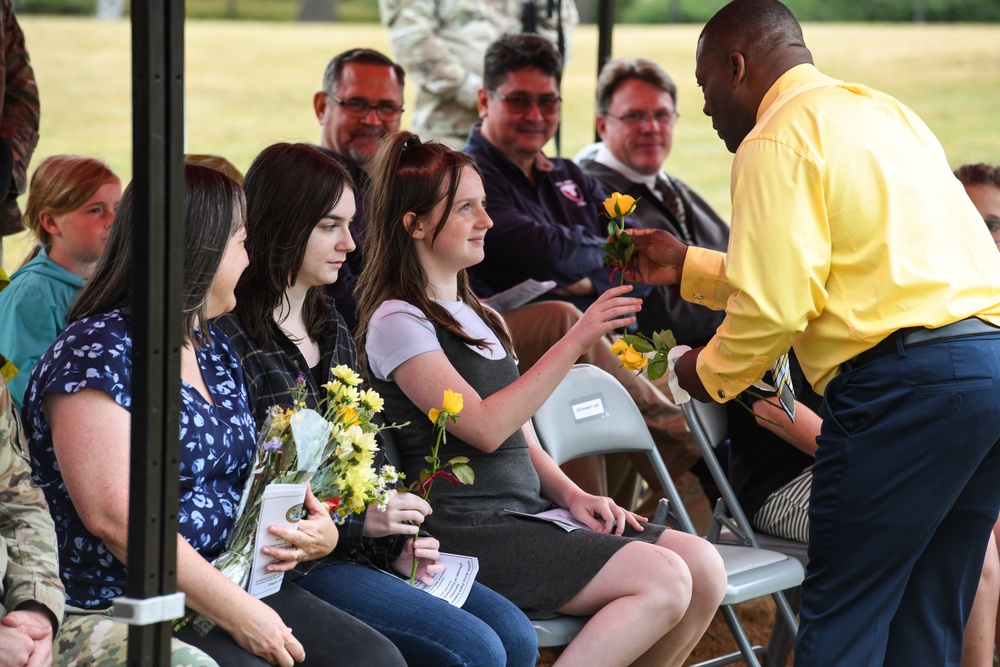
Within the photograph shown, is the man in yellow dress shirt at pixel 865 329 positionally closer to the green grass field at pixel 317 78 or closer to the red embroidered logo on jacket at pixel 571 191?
the red embroidered logo on jacket at pixel 571 191

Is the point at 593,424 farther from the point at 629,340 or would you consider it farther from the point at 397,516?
the point at 397,516

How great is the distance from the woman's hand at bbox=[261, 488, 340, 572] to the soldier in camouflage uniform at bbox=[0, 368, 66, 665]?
0.40m

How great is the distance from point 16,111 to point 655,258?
2025 mm

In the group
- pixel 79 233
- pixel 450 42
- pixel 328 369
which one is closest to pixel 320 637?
pixel 328 369

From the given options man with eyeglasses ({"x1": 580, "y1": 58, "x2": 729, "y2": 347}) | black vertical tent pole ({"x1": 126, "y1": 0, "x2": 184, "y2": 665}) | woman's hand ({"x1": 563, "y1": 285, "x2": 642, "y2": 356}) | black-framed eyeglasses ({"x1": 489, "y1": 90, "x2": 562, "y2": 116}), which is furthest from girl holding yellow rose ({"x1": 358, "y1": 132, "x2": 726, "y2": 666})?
man with eyeglasses ({"x1": 580, "y1": 58, "x2": 729, "y2": 347})

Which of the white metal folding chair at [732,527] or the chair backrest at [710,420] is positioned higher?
the chair backrest at [710,420]

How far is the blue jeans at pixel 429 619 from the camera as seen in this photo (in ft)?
7.82

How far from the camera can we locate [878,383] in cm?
240

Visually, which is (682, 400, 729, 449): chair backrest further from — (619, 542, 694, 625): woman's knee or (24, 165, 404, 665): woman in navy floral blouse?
(24, 165, 404, 665): woman in navy floral blouse

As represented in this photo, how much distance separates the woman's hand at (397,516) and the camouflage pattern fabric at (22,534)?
0.74m

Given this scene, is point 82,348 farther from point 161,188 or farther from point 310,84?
point 310,84

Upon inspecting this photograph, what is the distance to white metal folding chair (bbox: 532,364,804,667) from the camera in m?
3.13

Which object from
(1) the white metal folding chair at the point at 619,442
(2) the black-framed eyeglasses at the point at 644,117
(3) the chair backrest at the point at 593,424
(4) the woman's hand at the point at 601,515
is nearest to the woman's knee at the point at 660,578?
(4) the woman's hand at the point at 601,515

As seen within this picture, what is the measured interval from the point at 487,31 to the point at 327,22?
1178 cm
